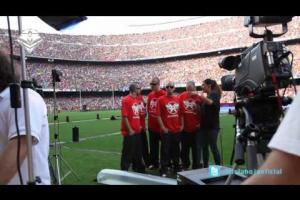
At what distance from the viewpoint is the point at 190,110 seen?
6969 millimetres

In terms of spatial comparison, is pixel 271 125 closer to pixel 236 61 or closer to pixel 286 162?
pixel 236 61

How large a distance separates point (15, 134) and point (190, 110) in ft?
17.6

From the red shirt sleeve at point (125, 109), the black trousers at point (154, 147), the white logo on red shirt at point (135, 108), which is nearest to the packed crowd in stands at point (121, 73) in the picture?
the black trousers at point (154, 147)

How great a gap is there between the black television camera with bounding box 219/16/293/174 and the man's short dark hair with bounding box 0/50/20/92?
3.98 ft

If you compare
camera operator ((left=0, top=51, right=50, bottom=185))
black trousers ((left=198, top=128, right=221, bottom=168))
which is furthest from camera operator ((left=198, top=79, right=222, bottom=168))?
camera operator ((left=0, top=51, right=50, bottom=185))

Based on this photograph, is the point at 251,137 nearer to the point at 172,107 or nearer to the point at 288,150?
the point at 288,150

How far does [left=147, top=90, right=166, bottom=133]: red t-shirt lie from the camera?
7.20 metres

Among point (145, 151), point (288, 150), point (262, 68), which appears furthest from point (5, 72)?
point (145, 151)

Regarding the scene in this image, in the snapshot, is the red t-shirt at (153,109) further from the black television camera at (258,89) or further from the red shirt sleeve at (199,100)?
the black television camera at (258,89)

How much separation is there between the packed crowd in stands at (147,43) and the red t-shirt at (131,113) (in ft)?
122

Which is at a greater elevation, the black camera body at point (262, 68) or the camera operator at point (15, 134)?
the black camera body at point (262, 68)

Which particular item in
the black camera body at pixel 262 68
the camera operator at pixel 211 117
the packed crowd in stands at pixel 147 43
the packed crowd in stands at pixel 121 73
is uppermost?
the packed crowd in stands at pixel 147 43

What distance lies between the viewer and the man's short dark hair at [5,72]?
1904mm
